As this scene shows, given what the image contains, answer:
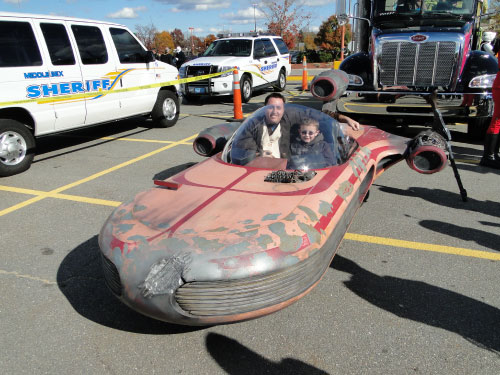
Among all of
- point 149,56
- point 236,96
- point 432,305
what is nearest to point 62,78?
point 149,56

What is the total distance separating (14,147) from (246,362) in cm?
532

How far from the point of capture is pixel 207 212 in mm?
2637

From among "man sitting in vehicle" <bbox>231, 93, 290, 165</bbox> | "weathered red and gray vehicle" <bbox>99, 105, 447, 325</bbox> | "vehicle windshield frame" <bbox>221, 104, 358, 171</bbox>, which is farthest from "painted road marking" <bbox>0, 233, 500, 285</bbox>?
"man sitting in vehicle" <bbox>231, 93, 290, 165</bbox>

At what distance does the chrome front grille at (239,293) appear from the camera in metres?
2.19

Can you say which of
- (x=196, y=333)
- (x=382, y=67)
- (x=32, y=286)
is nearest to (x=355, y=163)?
(x=196, y=333)

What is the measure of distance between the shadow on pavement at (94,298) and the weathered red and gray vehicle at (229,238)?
0.45m

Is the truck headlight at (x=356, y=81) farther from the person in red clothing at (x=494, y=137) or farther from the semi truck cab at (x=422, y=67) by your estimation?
the person in red clothing at (x=494, y=137)

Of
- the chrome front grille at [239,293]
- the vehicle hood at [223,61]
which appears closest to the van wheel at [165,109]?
the vehicle hood at [223,61]

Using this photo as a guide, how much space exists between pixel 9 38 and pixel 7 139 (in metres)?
1.49

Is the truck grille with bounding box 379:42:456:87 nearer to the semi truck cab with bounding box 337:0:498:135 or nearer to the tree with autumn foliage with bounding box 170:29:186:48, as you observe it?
the semi truck cab with bounding box 337:0:498:135

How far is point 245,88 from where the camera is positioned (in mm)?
12141

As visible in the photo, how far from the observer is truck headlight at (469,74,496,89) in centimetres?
656

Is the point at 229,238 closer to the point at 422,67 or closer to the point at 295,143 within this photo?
the point at 295,143

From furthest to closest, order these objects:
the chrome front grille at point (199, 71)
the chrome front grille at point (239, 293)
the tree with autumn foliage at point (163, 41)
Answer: the tree with autumn foliage at point (163, 41)
the chrome front grille at point (199, 71)
the chrome front grille at point (239, 293)
